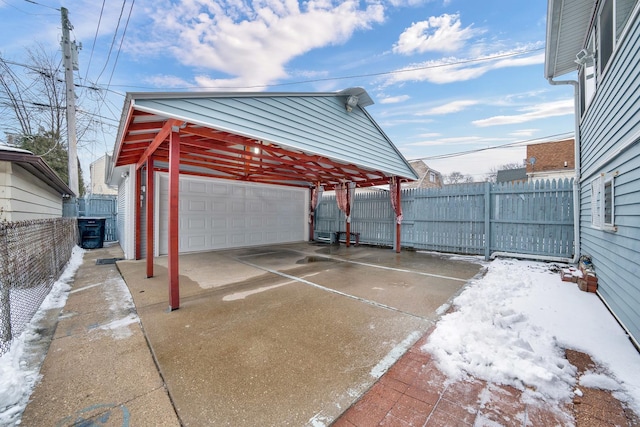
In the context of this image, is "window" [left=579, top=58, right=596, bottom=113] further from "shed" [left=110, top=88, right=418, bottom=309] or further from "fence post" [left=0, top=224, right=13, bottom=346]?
"fence post" [left=0, top=224, right=13, bottom=346]

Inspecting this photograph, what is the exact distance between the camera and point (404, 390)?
1.72m

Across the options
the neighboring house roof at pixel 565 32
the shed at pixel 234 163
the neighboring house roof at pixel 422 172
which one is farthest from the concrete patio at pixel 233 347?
the neighboring house roof at pixel 422 172

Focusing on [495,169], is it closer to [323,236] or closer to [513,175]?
[513,175]

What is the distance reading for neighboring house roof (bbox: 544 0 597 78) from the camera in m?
4.04

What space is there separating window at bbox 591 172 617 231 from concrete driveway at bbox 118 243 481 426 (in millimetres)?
1976

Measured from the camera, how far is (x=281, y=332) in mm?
2604

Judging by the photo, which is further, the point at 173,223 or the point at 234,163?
the point at 234,163

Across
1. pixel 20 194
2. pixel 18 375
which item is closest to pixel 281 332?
pixel 18 375

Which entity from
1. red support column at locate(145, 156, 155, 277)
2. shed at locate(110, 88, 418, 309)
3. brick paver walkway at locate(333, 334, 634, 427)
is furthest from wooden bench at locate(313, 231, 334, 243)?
brick paver walkway at locate(333, 334, 634, 427)

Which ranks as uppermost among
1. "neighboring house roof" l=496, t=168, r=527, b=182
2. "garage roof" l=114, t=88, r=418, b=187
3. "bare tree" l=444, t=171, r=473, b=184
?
"bare tree" l=444, t=171, r=473, b=184

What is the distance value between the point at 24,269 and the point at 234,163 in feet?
13.4

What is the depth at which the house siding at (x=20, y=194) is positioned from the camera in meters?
3.51

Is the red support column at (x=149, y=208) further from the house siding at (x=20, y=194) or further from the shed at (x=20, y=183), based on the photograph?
the house siding at (x=20, y=194)

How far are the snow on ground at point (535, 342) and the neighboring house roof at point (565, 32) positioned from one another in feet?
14.8
